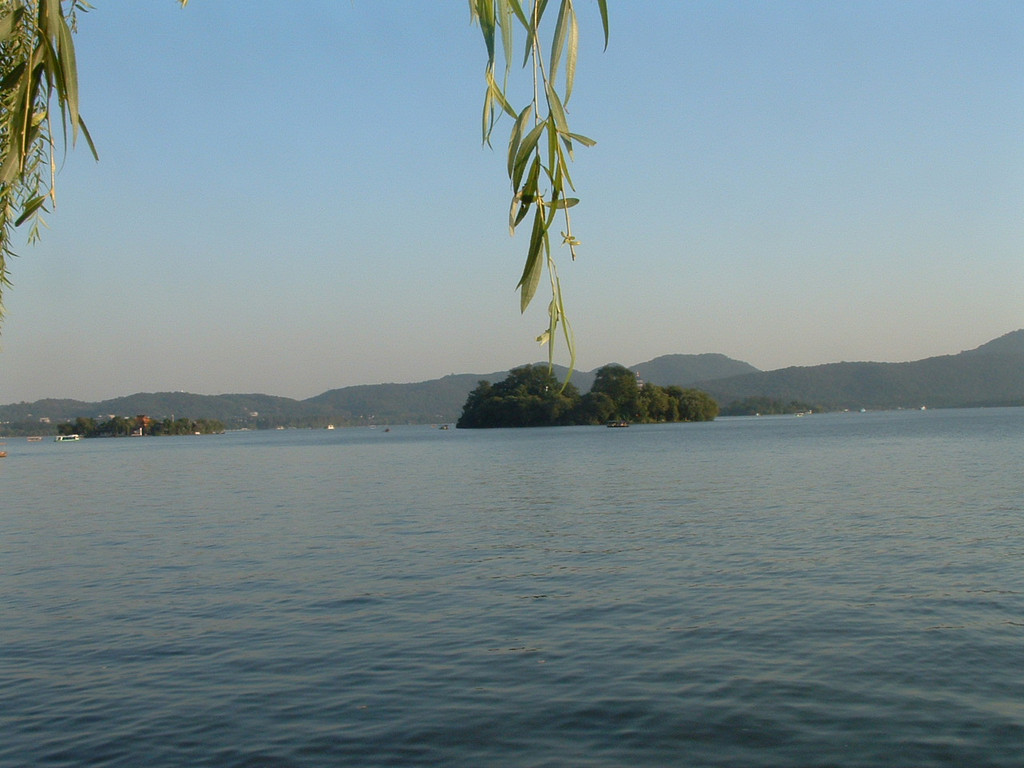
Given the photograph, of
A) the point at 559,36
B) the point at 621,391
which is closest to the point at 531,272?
the point at 559,36

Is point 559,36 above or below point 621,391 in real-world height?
below

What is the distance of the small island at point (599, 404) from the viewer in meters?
186

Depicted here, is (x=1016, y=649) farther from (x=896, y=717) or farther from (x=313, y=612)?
(x=313, y=612)

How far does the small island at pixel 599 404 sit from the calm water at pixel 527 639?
15552 cm

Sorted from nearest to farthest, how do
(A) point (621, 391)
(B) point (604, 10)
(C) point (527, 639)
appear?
1. (B) point (604, 10)
2. (C) point (527, 639)
3. (A) point (621, 391)

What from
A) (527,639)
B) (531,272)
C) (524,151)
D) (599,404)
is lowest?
(527,639)

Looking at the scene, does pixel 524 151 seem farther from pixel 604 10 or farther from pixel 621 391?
pixel 621 391

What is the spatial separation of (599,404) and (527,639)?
6858 inches

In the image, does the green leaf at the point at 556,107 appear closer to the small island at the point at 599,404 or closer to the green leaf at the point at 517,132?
the green leaf at the point at 517,132

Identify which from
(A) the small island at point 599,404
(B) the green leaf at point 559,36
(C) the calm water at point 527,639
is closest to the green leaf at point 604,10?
(B) the green leaf at point 559,36

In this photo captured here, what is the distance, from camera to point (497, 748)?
8.99 meters

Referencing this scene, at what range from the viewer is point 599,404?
186 meters

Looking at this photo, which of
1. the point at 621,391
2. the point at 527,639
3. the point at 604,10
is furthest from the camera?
the point at 621,391

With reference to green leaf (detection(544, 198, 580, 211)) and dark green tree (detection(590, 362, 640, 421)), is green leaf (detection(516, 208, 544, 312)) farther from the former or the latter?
dark green tree (detection(590, 362, 640, 421))
